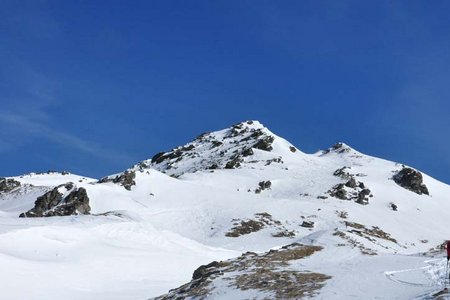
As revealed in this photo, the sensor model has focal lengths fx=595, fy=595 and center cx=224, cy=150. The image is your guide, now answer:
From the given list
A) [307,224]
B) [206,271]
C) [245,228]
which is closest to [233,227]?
[245,228]

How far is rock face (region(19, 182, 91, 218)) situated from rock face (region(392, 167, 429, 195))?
47.2 meters

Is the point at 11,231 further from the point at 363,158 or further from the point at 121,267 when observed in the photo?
the point at 363,158

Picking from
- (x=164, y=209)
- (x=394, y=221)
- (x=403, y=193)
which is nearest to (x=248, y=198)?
(x=164, y=209)

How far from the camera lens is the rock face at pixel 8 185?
85.8 meters

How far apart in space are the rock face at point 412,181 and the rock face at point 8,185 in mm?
56124

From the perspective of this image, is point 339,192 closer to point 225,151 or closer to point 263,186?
point 263,186

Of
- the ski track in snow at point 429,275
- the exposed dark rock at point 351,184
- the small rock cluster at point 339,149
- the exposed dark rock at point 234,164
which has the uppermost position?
the small rock cluster at point 339,149

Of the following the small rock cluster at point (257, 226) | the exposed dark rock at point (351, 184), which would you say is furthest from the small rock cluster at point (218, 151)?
the small rock cluster at point (257, 226)

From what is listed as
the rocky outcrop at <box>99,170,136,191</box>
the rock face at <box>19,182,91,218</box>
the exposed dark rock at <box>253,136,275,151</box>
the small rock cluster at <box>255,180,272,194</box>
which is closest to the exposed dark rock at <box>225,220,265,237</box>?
the rock face at <box>19,182,91,218</box>

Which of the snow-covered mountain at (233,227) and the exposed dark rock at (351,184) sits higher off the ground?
the exposed dark rock at (351,184)

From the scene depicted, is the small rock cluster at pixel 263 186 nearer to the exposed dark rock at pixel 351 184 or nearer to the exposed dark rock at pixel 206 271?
the exposed dark rock at pixel 351 184

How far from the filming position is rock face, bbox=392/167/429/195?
3369 inches

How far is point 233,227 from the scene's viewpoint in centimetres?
5875

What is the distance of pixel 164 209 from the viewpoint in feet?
210
